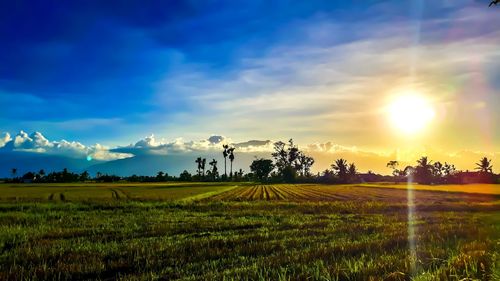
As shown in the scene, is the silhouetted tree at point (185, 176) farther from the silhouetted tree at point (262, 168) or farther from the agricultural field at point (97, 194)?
the agricultural field at point (97, 194)

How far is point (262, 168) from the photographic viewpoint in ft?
613

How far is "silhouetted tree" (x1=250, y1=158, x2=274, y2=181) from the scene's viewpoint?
185375 millimetres

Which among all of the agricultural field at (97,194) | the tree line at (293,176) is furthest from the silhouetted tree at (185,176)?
the agricultural field at (97,194)

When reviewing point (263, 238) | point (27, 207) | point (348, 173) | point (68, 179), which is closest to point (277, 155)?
point (348, 173)

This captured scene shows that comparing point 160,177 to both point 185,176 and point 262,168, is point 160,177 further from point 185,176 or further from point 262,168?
point 262,168

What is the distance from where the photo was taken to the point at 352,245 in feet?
47.8

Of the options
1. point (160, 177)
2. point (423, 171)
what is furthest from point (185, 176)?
point (423, 171)

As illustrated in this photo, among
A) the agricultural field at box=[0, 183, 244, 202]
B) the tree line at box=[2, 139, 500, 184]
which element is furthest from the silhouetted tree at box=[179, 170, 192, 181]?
the agricultural field at box=[0, 183, 244, 202]

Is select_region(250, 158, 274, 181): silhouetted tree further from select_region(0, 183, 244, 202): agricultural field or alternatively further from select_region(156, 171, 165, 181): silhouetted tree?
select_region(0, 183, 244, 202): agricultural field

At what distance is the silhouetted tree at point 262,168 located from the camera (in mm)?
185375

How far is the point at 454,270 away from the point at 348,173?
163 metres

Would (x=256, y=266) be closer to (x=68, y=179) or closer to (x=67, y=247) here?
(x=67, y=247)

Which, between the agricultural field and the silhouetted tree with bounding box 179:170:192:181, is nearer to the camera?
the agricultural field

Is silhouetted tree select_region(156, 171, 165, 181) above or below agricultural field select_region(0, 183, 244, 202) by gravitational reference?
above
